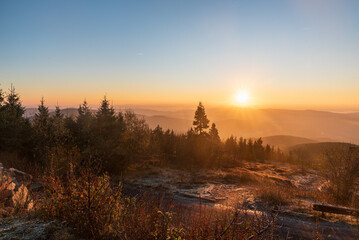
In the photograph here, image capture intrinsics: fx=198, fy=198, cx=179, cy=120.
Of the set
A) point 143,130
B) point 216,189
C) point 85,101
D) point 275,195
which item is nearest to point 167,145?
point 143,130

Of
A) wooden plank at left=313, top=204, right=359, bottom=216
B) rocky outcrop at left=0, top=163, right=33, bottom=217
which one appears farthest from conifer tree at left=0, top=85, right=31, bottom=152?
wooden plank at left=313, top=204, right=359, bottom=216

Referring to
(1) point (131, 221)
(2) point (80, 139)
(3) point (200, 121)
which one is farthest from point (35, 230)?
(3) point (200, 121)

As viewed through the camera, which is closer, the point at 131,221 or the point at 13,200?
the point at 131,221

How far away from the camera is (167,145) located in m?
35.5

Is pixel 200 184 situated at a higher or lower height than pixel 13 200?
lower

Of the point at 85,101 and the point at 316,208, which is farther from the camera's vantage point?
the point at 85,101

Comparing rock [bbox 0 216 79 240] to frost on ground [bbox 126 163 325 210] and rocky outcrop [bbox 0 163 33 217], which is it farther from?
frost on ground [bbox 126 163 325 210]

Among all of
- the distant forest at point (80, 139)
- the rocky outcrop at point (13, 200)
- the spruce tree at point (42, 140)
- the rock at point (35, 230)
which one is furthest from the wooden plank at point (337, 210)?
the spruce tree at point (42, 140)

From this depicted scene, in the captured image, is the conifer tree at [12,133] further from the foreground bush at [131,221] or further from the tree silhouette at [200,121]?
the tree silhouette at [200,121]

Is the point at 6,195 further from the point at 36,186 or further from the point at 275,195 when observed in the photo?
the point at 275,195

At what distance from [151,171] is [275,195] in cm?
1381

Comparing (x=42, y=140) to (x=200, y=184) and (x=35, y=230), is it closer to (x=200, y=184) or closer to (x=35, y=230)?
(x=200, y=184)

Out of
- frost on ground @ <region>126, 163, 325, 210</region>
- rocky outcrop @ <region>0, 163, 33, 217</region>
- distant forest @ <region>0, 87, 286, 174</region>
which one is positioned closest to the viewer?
rocky outcrop @ <region>0, 163, 33, 217</region>

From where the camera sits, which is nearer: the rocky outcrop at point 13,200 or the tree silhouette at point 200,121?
the rocky outcrop at point 13,200
